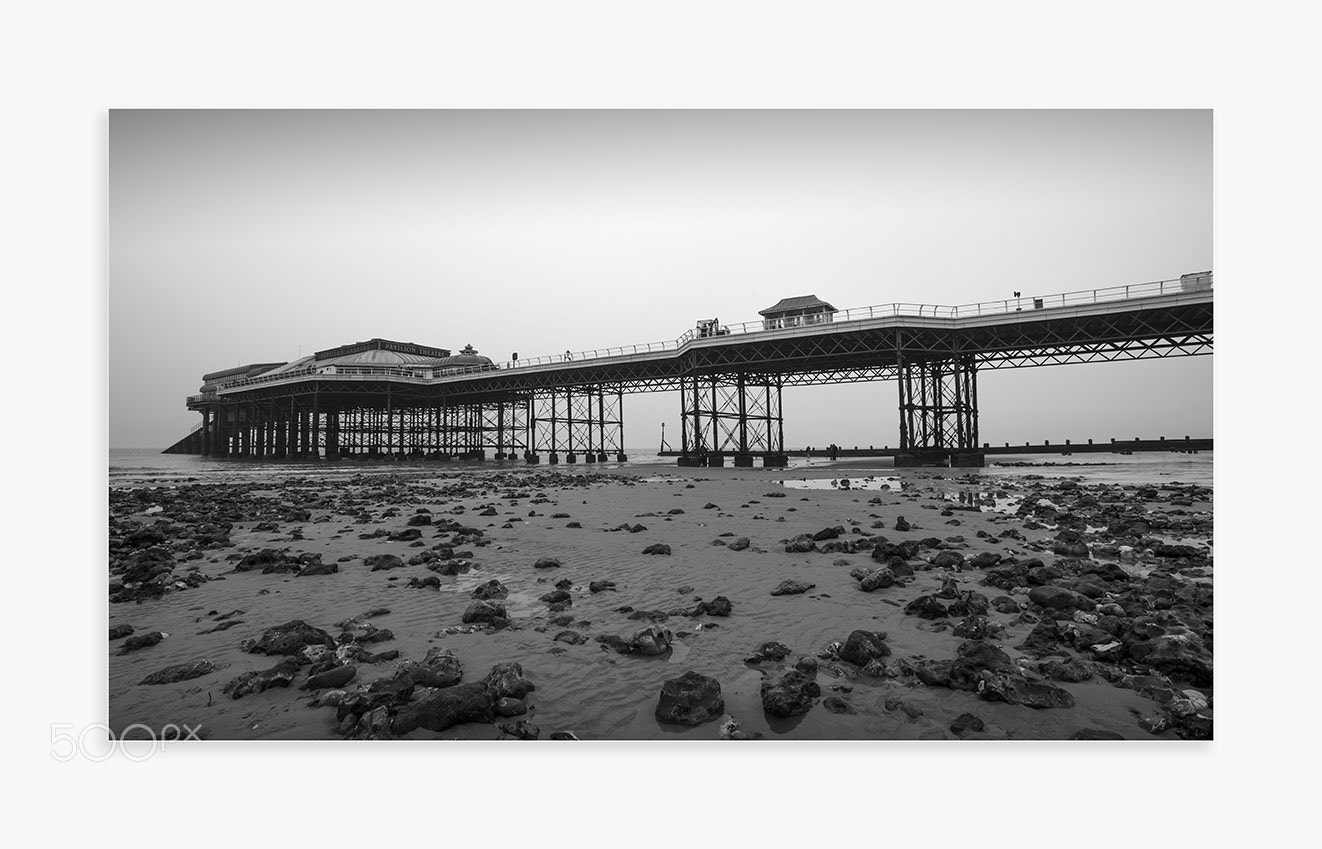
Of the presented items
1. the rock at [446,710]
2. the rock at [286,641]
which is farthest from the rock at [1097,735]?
the rock at [286,641]

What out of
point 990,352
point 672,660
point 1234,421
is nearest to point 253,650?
point 672,660

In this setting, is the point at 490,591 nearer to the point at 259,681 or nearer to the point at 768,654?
the point at 259,681

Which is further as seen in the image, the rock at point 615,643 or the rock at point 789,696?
the rock at point 615,643

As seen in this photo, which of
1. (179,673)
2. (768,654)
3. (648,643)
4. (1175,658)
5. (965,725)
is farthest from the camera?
(648,643)

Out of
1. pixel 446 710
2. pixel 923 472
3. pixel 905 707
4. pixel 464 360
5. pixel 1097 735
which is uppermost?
pixel 464 360

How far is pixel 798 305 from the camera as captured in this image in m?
55.5

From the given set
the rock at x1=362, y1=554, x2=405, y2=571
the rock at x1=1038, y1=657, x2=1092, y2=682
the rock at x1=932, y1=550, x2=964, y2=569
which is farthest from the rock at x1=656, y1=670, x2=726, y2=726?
the rock at x1=362, y1=554, x2=405, y2=571

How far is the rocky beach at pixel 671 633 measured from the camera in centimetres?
427

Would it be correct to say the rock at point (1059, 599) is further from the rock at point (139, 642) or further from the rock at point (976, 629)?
the rock at point (139, 642)

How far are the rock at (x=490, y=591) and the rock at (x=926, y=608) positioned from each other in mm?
4538

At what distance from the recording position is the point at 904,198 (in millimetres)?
8672

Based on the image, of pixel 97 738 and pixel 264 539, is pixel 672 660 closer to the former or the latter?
pixel 97 738

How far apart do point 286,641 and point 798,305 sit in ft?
177

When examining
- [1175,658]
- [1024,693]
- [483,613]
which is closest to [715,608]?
[483,613]
